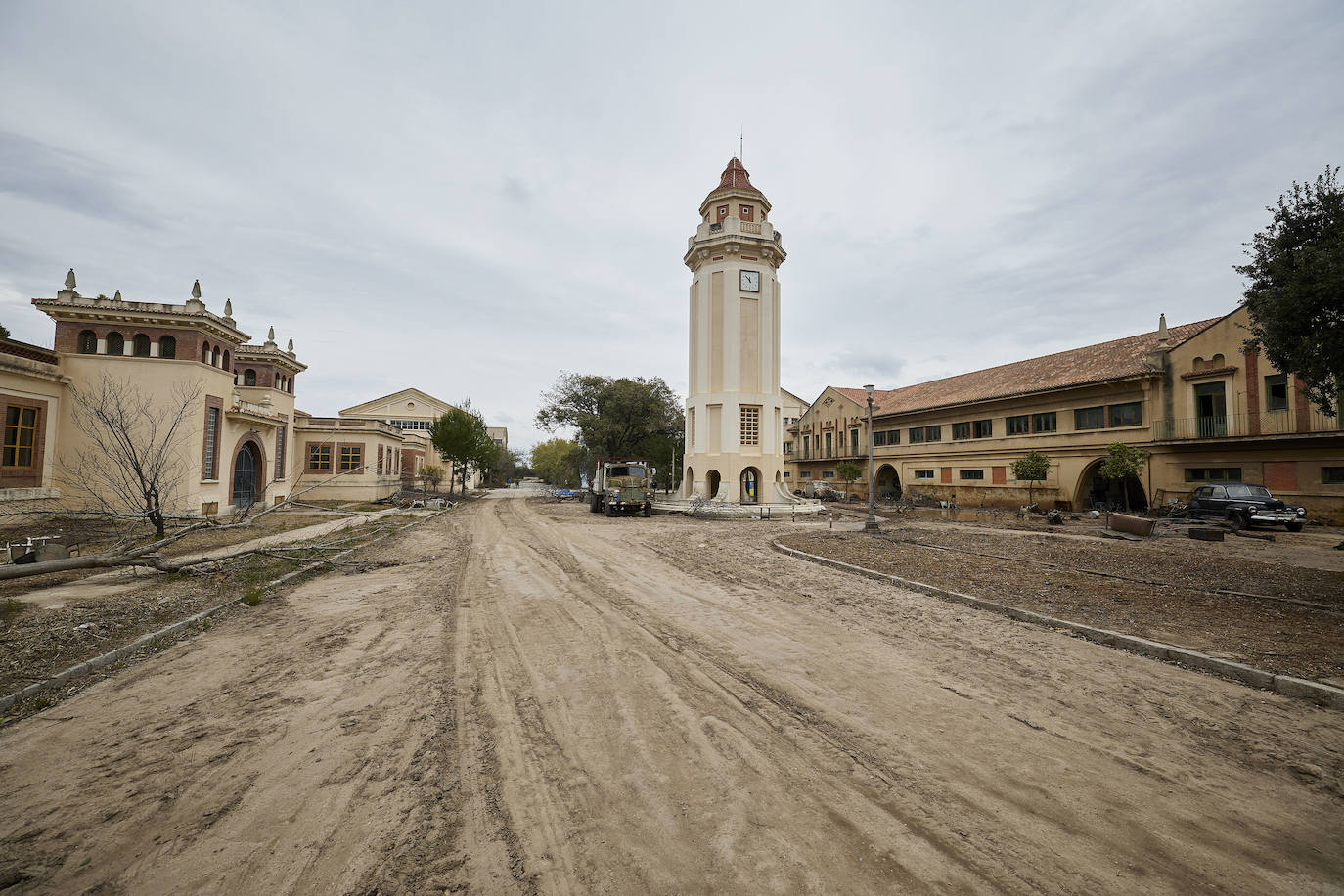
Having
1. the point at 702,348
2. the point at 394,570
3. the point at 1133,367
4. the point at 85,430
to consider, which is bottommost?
the point at 394,570

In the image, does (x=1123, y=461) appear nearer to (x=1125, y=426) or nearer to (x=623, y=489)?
(x=1125, y=426)

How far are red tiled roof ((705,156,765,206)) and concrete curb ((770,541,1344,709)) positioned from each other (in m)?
30.9

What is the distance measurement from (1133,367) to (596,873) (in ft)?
106

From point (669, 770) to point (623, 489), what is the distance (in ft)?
83.6

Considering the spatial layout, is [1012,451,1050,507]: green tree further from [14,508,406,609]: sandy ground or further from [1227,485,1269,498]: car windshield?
[14,508,406,609]: sandy ground

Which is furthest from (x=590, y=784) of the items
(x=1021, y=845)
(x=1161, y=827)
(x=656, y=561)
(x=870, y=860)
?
(x=656, y=561)

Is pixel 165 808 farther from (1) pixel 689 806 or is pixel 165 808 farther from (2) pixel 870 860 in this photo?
(2) pixel 870 860

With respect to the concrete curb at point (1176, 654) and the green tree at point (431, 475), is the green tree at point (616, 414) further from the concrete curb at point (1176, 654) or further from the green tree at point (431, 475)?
the concrete curb at point (1176, 654)

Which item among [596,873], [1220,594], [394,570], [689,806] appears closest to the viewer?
[596,873]

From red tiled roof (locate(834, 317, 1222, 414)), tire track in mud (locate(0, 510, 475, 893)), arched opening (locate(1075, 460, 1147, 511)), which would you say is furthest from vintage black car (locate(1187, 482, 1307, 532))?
tire track in mud (locate(0, 510, 475, 893))

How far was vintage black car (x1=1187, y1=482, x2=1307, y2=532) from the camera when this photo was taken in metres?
18.0

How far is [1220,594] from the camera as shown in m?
9.25

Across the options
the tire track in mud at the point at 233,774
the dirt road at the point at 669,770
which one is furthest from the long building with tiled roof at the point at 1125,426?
the tire track in mud at the point at 233,774

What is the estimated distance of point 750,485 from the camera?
34.1 m
